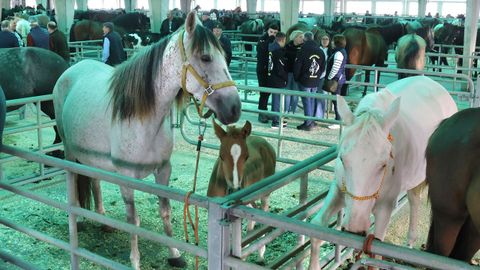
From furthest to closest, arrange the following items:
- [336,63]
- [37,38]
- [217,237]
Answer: [37,38] < [336,63] < [217,237]

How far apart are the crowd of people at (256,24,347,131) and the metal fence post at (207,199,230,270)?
6838 mm

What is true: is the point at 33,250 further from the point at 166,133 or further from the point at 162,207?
the point at 166,133

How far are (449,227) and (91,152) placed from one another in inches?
117

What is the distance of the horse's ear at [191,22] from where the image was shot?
3.51 metres

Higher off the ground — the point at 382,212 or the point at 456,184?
the point at 456,184

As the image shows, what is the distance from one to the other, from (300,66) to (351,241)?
7.19 metres

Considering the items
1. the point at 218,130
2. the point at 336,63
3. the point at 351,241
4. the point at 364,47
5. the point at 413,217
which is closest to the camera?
the point at 351,241

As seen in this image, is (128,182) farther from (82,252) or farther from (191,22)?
(191,22)

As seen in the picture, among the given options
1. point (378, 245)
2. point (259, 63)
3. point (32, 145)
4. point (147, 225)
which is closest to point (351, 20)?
point (259, 63)

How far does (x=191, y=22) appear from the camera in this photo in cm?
354

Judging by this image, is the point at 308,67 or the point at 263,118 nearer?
the point at 308,67

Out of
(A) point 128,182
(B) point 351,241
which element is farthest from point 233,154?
(B) point 351,241

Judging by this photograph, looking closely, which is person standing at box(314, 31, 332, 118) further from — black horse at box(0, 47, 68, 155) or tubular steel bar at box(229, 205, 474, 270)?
tubular steel bar at box(229, 205, 474, 270)

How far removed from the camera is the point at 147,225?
5.33 meters
